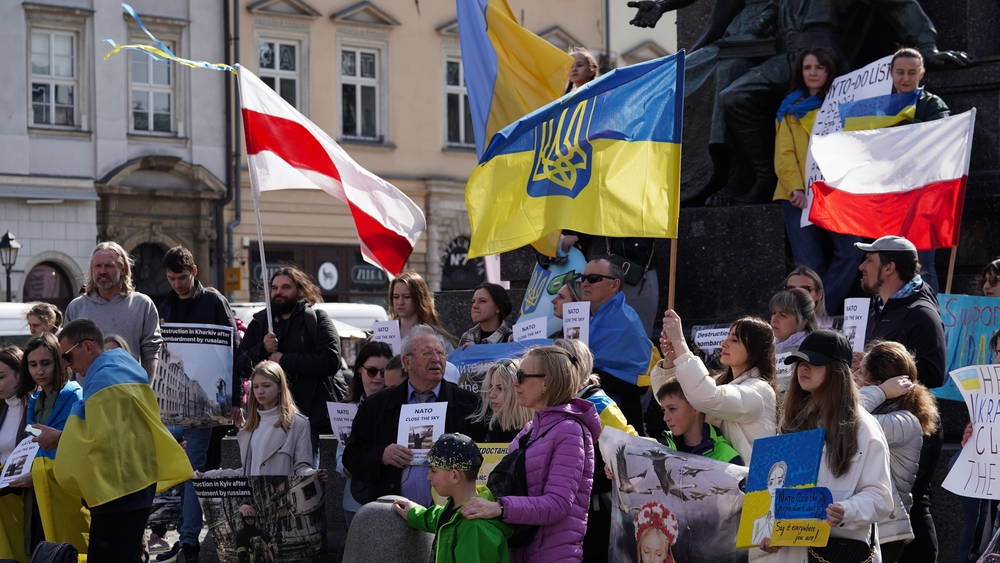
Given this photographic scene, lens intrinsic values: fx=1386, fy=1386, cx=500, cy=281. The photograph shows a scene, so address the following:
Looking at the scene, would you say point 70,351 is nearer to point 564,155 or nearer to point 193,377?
point 193,377

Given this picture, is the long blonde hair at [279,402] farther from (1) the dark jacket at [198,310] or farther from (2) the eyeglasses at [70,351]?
(1) the dark jacket at [198,310]

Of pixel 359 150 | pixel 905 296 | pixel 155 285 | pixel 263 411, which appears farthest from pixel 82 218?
pixel 905 296

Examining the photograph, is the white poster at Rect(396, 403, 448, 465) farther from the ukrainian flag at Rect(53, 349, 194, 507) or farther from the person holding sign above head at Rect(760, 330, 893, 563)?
the person holding sign above head at Rect(760, 330, 893, 563)

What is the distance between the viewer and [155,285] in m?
31.4

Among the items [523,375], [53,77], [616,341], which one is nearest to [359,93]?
[53,77]

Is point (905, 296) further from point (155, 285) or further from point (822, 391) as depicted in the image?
point (155, 285)

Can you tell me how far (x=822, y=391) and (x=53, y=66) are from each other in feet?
94.5

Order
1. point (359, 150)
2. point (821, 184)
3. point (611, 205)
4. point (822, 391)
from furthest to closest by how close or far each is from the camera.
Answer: point (359, 150) < point (821, 184) < point (611, 205) < point (822, 391)

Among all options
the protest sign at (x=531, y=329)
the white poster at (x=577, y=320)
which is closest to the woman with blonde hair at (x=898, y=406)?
the white poster at (x=577, y=320)

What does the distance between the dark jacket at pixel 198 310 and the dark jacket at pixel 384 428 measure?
6.76 ft

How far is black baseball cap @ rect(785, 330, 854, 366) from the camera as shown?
15.9 feet

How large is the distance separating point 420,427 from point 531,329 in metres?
1.20

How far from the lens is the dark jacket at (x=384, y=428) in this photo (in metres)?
6.69

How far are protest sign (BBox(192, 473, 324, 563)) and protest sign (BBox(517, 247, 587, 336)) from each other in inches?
71.2
